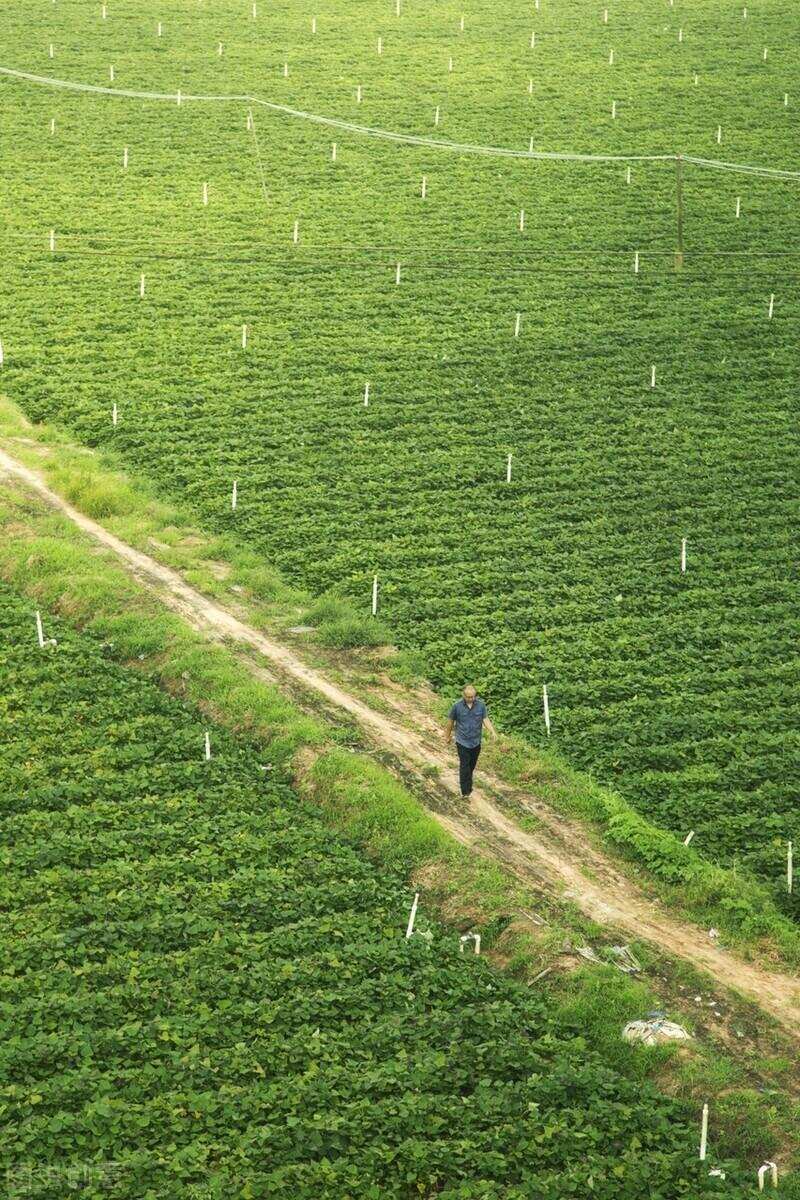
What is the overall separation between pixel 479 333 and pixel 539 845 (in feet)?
61.7

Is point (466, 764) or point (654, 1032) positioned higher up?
point (466, 764)

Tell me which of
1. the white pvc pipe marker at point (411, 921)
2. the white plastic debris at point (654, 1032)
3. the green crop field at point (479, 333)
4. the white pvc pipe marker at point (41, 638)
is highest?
the green crop field at point (479, 333)

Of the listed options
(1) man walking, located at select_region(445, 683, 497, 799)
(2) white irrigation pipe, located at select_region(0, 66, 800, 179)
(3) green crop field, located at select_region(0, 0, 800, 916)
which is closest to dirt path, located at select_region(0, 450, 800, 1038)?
(1) man walking, located at select_region(445, 683, 497, 799)

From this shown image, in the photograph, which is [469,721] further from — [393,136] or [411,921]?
[393,136]

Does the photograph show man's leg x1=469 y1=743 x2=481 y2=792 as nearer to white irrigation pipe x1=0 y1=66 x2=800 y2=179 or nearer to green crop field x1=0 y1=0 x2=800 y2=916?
green crop field x1=0 y1=0 x2=800 y2=916

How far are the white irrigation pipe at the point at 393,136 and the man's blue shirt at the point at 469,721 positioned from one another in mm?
29029

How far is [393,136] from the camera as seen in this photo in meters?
48.4

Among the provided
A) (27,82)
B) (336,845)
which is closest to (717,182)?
(27,82)

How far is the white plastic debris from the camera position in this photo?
55.4ft

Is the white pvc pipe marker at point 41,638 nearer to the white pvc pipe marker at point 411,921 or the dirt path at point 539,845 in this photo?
the dirt path at point 539,845

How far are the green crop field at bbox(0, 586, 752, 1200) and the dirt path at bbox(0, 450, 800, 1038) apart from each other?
2016 millimetres

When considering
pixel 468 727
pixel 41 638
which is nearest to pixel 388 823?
pixel 468 727

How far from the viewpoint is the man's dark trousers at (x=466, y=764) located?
2089 cm

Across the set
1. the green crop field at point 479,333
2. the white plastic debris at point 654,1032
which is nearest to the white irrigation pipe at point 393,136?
the green crop field at point 479,333
